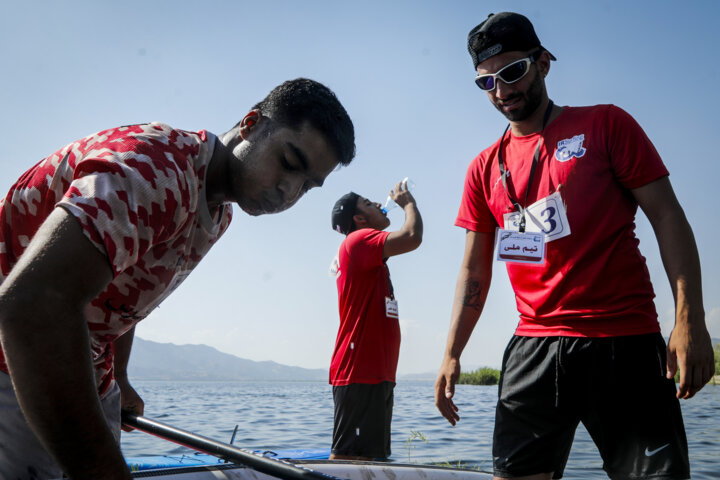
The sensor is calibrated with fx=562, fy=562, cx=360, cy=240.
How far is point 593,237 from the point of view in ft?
7.61

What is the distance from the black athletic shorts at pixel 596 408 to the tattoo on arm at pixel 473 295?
452mm

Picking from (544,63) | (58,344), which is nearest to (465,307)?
(544,63)

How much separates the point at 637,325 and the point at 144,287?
6.01 feet

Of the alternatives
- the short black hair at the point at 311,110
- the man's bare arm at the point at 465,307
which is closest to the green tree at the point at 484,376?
the man's bare arm at the point at 465,307

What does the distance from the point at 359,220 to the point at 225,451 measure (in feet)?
10.1

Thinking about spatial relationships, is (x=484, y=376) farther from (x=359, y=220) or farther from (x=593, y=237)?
(x=593, y=237)

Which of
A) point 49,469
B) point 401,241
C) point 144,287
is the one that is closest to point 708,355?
point 144,287

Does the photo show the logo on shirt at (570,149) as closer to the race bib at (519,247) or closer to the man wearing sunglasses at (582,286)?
the man wearing sunglasses at (582,286)

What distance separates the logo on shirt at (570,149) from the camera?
95.0 inches

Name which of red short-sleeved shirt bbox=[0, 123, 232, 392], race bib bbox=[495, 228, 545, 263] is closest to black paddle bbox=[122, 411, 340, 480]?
red short-sleeved shirt bbox=[0, 123, 232, 392]

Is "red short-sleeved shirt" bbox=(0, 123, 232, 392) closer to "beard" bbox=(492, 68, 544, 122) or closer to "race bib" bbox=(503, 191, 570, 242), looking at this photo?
"race bib" bbox=(503, 191, 570, 242)

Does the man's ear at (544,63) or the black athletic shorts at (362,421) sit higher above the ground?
the man's ear at (544,63)

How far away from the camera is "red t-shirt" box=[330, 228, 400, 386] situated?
164 inches

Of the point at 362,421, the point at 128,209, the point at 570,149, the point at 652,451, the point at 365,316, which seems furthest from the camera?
the point at 365,316
